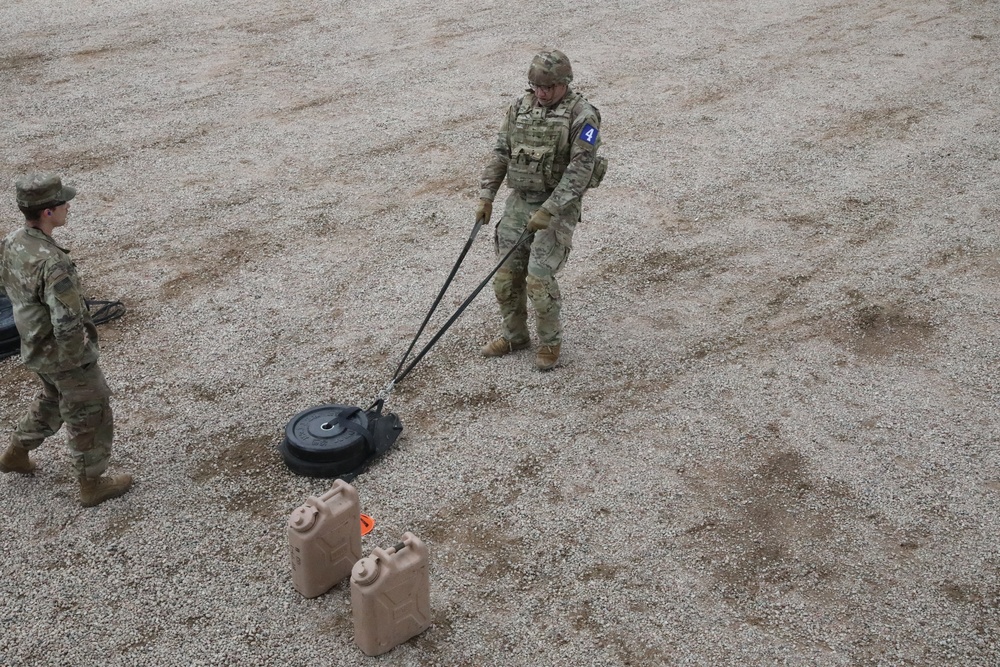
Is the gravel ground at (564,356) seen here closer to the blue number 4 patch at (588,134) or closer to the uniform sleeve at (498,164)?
the uniform sleeve at (498,164)

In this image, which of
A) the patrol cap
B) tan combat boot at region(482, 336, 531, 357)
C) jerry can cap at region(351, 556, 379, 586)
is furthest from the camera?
tan combat boot at region(482, 336, 531, 357)

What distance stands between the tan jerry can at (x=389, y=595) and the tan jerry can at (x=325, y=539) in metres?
0.36

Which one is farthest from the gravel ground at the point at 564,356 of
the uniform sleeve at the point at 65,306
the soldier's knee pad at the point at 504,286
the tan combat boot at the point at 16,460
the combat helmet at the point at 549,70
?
the combat helmet at the point at 549,70

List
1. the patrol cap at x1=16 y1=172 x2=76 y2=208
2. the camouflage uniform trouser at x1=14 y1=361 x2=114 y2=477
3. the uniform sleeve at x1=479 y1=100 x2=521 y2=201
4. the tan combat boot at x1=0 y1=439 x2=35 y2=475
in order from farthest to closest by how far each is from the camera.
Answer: the uniform sleeve at x1=479 y1=100 x2=521 y2=201, the tan combat boot at x1=0 y1=439 x2=35 y2=475, the camouflage uniform trouser at x1=14 y1=361 x2=114 y2=477, the patrol cap at x1=16 y1=172 x2=76 y2=208

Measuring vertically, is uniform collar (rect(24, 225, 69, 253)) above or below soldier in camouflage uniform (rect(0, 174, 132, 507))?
above

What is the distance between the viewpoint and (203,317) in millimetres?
7879

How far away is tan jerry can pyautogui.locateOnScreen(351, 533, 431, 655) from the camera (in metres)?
4.66

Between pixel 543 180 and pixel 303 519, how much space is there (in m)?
2.90

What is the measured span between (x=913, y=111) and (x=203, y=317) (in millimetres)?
8485

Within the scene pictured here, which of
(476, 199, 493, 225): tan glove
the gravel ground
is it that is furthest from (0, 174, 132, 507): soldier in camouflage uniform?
(476, 199, 493, 225): tan glove

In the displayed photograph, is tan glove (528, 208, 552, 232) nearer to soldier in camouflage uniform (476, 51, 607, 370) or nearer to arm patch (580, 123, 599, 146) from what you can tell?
soldier in camouflage uniform (476, 51, 607, 370)

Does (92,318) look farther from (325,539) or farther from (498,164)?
(325,539)

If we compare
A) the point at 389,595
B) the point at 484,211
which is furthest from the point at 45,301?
the point at 484,211

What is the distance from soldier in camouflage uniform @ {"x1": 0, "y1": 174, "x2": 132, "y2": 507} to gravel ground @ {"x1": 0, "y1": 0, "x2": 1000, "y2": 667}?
45 centimetres
